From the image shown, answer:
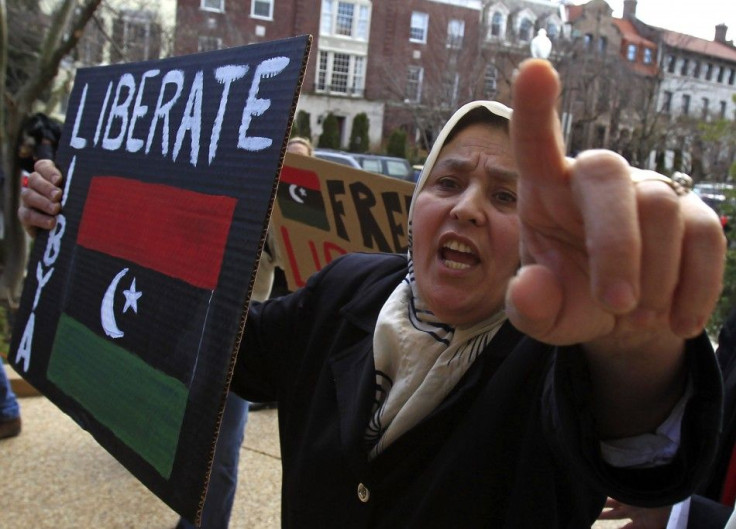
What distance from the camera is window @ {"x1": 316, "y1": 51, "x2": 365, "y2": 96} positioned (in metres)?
35.8

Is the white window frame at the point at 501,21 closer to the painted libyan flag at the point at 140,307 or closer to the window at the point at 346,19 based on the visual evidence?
the window at the point at 346,19

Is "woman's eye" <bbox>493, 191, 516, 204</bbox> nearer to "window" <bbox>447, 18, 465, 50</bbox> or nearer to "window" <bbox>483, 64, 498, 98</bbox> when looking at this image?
"window" <bbox>483, 64, 498, 98</bbox>

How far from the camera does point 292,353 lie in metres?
1.66

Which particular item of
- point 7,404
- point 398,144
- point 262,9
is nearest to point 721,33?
point 398,144

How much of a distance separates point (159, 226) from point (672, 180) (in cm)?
105

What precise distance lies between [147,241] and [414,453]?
726 mm

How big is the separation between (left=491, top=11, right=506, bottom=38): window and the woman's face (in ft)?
87.7

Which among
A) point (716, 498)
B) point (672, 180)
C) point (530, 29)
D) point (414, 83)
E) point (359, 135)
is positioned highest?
point (530, 29)

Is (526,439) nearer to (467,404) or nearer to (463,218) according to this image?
(467,404)

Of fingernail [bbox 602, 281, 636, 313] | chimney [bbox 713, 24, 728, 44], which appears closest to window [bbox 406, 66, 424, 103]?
chimney [bbox 713, 24, 728, 44]

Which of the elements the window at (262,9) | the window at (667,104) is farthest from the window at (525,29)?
the window at (262,9)

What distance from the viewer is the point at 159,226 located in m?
1.46

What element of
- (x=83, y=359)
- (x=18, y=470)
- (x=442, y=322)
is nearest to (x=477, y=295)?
(x=442, y=322)

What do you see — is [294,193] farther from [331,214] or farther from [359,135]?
[359,135]
